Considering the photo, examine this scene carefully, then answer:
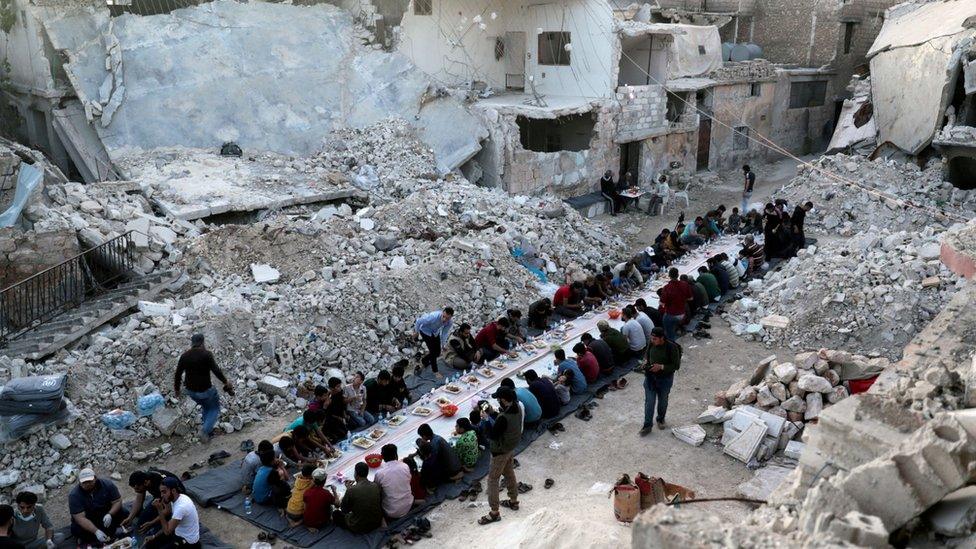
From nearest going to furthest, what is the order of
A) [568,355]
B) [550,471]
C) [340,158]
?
[550,471] → [568,355] → [340,158]

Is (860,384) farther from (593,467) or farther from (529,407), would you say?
(529,407)

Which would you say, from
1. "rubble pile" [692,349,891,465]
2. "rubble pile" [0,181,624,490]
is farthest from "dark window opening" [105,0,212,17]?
"rubble pile" [692,349,891,465]

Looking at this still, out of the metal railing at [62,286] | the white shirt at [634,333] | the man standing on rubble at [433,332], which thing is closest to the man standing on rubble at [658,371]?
the white shirt at [634,333]

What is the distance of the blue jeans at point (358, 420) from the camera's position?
8922mm

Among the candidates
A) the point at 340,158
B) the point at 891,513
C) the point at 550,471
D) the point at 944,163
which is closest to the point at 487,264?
the point at 550,471

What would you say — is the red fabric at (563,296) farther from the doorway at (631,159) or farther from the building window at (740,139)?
the building window at (740,139)

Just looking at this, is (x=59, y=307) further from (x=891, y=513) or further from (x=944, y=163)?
(x=944, y=163)

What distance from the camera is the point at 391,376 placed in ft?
30.8

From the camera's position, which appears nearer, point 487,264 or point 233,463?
point 233,463

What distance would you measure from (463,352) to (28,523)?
5.60 metres

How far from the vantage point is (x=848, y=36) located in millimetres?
28094

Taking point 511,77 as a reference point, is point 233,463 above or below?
below

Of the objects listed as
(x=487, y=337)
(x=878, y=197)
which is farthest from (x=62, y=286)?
(x=878, y=197)

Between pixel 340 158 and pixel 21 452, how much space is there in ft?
36.1
